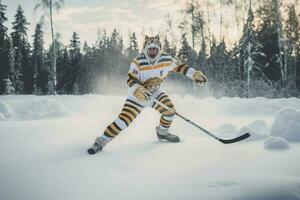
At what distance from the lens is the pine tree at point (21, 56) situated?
42.3 meters

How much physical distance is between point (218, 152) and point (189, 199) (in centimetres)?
153

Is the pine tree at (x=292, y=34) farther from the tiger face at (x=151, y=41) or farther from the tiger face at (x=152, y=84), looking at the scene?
the tiger face at (x=152, y=84)

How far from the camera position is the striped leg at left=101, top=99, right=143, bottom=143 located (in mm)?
4020

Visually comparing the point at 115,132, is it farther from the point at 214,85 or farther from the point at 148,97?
the point at 214,85

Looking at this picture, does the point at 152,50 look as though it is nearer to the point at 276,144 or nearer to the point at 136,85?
the point at 136,85

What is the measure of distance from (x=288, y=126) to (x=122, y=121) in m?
2.13

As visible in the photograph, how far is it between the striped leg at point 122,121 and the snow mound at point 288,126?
1.85m

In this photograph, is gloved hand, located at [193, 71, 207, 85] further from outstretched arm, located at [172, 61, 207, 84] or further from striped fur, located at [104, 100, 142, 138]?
striped fur, located at [104, 100, 142, 138]

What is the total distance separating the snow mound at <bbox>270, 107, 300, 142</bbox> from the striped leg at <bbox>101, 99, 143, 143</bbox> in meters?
1.85

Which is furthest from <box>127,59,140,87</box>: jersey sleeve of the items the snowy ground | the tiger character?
the snowy ground

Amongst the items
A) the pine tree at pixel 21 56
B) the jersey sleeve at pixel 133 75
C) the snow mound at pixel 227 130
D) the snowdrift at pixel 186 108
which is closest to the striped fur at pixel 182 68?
the jersey sleeve at pixel 133 75

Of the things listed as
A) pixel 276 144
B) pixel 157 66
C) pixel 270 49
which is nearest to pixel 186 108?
pixel 157 66

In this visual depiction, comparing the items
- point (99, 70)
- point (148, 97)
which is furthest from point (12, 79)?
point (148, 97)

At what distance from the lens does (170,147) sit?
3.94 meters
